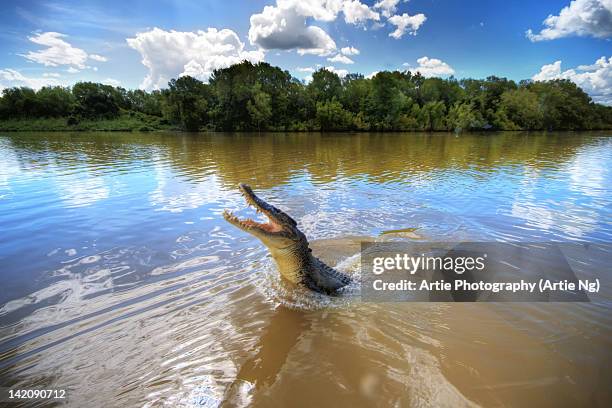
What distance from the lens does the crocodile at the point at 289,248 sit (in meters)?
4.33

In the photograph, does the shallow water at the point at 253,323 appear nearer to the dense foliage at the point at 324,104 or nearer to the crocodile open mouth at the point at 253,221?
the crocodile open mouth at the point at 253,221

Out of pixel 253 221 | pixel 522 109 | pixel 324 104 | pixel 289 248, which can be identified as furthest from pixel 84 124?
pixel 522 109

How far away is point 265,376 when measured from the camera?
314cm

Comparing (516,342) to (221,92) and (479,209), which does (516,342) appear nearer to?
(479,209)

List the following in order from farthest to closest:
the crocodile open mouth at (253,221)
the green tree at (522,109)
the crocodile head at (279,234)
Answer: the green tree at (522,109)
the crocodile head at (279,234)
the crocodile open mouth at (253,221)

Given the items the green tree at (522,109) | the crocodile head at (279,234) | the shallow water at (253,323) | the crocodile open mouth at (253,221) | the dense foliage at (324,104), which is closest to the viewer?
the shallow water at (253,323)

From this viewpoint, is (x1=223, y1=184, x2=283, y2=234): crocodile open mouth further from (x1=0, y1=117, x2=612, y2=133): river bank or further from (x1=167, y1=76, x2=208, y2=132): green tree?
(x1=167, y1=76, x2=208, y2=132): green tree

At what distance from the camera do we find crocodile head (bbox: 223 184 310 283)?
4.26 meters

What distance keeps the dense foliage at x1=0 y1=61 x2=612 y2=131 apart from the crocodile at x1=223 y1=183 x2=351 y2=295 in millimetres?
61951

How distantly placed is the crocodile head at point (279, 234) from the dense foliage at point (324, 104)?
2440 inches

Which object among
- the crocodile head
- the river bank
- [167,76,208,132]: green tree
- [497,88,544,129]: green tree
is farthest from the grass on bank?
[497,88,544,129]: green tree

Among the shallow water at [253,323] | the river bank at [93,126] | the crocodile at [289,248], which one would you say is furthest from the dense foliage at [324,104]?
the crocodile at [289,248]

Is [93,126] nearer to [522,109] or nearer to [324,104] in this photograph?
[324,104]

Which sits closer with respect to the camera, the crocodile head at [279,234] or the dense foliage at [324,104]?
the crocodile head at [279,234]
